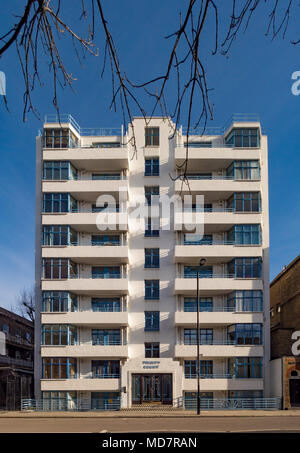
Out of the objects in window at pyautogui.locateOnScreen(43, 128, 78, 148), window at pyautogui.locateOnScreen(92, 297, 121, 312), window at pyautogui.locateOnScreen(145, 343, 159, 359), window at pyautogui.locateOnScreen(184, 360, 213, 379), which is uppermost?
window at pyautogui.locateOnScreen(43, 128, 78, 148)

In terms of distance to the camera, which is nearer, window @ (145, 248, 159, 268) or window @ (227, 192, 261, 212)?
window @ (227, 192, 261, 212)

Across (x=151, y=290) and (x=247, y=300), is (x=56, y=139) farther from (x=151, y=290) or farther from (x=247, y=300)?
(x=247, y=300)

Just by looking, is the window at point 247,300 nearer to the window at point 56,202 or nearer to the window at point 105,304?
the window at point 105,304

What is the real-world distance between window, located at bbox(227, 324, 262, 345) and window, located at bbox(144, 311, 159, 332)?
654 centimetres

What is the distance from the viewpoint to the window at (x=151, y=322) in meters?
48.7

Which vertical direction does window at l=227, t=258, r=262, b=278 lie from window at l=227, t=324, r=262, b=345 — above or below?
above

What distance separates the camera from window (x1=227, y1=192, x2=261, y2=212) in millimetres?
49250

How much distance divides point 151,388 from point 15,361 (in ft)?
70.0

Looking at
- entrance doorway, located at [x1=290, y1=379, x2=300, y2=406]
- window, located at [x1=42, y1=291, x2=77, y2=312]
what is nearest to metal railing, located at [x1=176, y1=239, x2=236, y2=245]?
window, located at [x1=42, y1=291, x2=77, y2=312]

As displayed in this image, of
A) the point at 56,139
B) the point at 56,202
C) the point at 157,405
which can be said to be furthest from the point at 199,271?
the point at 56,139

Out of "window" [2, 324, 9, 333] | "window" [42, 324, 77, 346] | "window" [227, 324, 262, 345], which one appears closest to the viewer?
"window" [42, 324, 77, 346]

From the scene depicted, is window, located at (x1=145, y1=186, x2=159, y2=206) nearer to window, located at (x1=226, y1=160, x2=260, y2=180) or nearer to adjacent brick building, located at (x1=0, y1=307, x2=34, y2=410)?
window, located at (x1=226, y1=160, x2=260, y2=180)

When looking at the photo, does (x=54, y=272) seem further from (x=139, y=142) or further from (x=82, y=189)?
(x=139, y=142)
